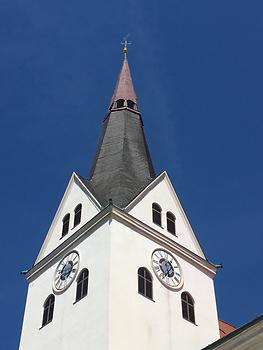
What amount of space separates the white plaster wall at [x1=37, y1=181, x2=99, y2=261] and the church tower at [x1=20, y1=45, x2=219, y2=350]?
0.06m

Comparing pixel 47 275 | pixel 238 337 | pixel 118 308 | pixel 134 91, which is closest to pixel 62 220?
pixel 47 275

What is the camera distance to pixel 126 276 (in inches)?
968

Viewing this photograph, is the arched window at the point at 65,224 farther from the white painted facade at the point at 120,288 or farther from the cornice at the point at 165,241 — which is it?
the cornice at the point at 165,241

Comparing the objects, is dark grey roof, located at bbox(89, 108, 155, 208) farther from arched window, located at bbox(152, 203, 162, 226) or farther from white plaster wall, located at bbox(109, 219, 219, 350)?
white plaster wall, located at bbox(109, 219, 219, 350)

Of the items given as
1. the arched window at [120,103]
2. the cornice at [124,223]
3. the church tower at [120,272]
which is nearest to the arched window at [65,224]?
the church tower at [120,272]

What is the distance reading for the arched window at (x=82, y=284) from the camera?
24.9 meters

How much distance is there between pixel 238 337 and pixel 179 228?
13889 mm

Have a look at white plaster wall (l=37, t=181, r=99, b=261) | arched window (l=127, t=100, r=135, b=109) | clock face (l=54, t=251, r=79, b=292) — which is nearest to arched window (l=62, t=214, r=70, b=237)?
white plaster wall (l=37, t=181, r=99, b=261)

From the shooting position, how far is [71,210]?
29.9 m

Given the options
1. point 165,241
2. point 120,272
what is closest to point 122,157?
point 165,241

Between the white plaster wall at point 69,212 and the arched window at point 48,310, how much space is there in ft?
9.19

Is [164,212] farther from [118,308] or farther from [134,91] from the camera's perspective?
[134,91]

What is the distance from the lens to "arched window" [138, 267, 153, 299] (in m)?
24.8

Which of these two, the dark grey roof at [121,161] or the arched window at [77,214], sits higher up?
the dark grey roof at [121,161]
